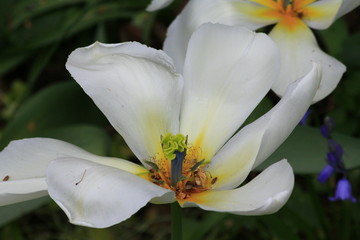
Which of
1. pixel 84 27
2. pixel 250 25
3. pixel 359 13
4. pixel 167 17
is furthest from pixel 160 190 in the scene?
pixel 359 13

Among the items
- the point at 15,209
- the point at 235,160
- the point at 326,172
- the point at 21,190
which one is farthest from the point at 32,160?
the point at 326,172

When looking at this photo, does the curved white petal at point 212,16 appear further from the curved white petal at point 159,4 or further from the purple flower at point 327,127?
the purple flower at point 327,127

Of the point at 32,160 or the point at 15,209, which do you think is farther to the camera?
the point at 15,209

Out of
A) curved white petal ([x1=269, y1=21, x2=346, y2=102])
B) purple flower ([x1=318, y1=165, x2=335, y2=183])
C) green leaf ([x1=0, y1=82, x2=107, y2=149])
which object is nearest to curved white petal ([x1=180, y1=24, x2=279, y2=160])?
curved white petal ([x1=269, y1=21, x2=346, y2=102])

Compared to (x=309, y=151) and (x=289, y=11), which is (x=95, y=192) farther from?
(x=289, y=11)

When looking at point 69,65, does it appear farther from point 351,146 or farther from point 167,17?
point 167,17

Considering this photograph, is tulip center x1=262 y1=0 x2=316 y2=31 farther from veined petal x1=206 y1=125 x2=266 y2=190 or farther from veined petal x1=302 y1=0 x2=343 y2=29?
veined petal x1=206 y1=125 x2=266 y2=190
